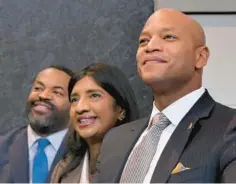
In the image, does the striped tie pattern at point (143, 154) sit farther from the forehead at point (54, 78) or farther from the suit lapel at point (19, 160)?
the forehead at point (54, 78)

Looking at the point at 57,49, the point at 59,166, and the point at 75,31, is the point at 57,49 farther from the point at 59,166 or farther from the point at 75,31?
the point at 59,166

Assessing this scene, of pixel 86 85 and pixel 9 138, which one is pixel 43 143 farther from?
pixel 86 85

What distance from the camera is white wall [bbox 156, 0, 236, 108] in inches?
76.3

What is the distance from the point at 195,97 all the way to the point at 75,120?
500 mm

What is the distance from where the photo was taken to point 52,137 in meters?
1.69

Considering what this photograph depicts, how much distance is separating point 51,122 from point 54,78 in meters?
0.17

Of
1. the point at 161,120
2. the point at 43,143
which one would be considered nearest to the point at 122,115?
the point at 43,143

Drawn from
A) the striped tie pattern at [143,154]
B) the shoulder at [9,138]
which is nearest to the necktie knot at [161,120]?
the striped tie pattern at [143,154]

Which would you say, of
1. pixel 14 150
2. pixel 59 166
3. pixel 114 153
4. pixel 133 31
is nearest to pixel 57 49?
pixel 133 31

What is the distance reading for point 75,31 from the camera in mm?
2053

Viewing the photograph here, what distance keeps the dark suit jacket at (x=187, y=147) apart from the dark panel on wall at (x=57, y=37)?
963mm

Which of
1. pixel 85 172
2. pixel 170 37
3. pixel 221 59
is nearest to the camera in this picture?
pixel 170 37

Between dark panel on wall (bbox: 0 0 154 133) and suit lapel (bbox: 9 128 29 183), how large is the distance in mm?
413

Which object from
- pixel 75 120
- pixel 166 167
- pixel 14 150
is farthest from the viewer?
pixel 14 150
